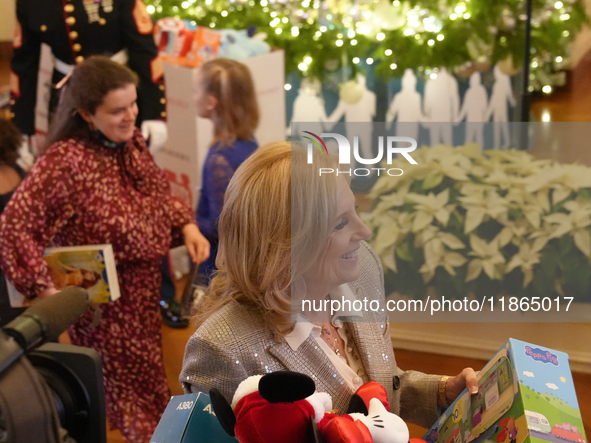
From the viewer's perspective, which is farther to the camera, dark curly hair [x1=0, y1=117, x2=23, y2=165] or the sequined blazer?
dark curly hair [x1=0, y1=117, x2=23, y2=165]

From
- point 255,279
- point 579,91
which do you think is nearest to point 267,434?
point 255,279

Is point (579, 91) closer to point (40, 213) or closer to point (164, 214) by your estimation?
point (164, 214)

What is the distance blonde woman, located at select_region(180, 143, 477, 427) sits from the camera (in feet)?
2.95

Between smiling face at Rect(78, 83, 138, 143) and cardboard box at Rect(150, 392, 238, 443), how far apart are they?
3.58 ft

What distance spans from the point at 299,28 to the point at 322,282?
7.48ft

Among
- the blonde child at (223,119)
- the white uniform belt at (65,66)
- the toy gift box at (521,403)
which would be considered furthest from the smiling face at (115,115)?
the toy gift box at (521,403)

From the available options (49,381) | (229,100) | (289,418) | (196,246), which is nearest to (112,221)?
(196,246)

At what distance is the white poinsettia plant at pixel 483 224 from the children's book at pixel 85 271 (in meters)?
0.86

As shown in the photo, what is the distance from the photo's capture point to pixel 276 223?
0.90 meters

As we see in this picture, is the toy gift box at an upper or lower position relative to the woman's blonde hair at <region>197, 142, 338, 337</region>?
lower

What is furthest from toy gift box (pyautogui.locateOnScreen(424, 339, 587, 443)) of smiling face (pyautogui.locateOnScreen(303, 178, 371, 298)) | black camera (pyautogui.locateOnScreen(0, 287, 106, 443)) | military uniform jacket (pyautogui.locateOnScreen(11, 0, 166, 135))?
military uniform jacket (pyautogui.locateOnScreen(11, 0, 166, 135))

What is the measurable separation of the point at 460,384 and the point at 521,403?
0.27 metres

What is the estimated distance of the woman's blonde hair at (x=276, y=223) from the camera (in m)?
0.90

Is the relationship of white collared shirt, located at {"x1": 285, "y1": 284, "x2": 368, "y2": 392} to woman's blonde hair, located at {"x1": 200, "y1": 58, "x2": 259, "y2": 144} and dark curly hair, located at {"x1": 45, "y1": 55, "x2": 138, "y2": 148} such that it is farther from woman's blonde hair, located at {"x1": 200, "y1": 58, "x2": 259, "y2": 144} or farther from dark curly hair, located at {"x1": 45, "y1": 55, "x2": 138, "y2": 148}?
woman's blonde hair, located at {"x1": 200, "y1": 58, "x2": 259, "y2": 144}
